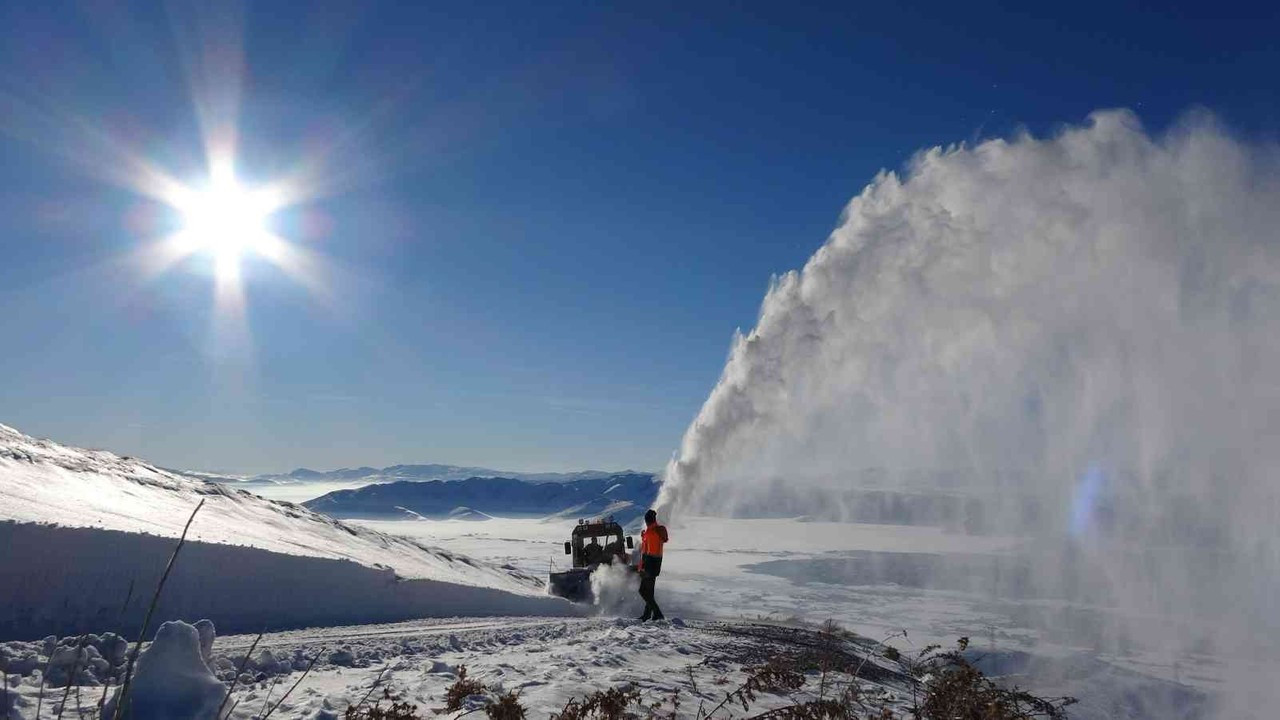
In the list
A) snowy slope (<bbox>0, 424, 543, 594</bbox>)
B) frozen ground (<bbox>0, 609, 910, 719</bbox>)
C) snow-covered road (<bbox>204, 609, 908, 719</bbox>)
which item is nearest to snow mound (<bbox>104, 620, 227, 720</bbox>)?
frozen ground (<bbox>0, 609, 910, 719</bbox>)

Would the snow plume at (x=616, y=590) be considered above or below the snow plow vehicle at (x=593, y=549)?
below

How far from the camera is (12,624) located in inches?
338

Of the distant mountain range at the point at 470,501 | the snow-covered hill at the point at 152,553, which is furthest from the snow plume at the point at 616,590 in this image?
the distant mountain range at the point at 470,501

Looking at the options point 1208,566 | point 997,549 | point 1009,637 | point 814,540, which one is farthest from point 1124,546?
point 814,540

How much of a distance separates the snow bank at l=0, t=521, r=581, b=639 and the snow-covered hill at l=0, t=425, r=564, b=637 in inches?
0.6

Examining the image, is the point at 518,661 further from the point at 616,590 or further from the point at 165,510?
the point at 616,590

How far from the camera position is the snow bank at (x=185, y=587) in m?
9.03

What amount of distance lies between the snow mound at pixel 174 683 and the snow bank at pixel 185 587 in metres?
3.92

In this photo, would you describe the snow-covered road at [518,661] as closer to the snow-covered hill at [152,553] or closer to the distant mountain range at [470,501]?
the snow-covered hill at [152,553]

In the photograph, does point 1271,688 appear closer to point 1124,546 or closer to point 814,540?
point 1124,546

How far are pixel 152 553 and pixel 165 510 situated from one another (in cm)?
351

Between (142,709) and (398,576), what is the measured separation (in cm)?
994

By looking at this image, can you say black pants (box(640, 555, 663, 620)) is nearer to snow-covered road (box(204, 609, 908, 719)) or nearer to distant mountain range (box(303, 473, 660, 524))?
snow-covered road (box(204, 609, 908, 719))

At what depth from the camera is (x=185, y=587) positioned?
10.6 m
